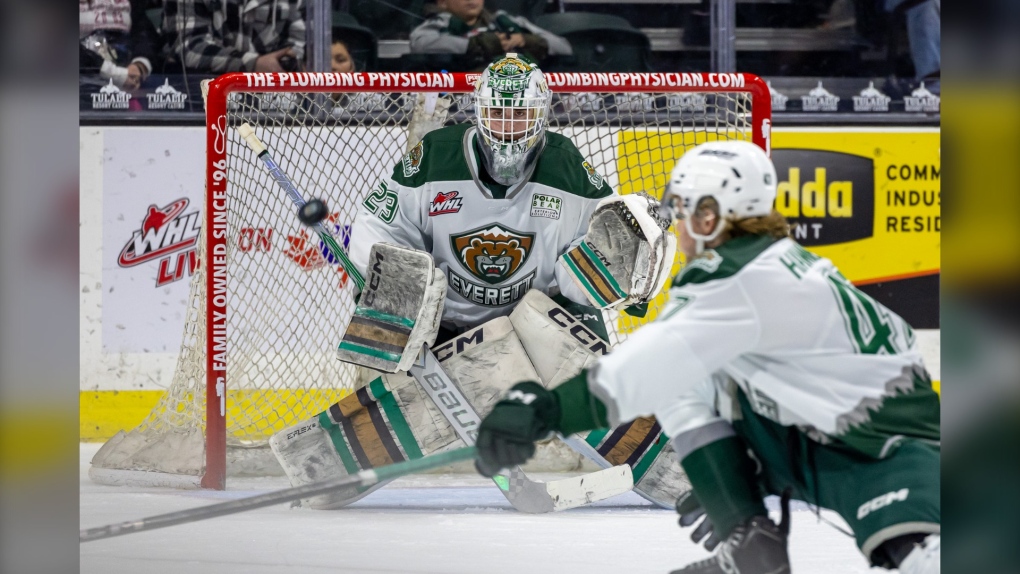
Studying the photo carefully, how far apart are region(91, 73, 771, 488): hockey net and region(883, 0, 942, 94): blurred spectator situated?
91 cm

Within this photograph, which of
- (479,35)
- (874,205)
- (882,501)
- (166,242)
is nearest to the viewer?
(882,501)

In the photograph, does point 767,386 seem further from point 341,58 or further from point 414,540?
point 341,58

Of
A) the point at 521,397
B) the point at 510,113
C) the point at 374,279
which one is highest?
the point at 510,113

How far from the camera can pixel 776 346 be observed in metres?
1.54

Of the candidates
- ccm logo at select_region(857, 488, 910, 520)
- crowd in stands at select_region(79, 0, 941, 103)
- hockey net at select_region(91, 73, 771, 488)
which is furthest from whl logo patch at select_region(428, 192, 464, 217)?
ccm logo at select_region(857, 488, 910, 520)

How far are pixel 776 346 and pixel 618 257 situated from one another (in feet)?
4.05

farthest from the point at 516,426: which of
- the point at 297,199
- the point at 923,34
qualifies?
the point at 923,34

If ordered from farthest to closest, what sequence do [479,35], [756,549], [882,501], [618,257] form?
[479,35], [618,257], [756,549], [882,501]

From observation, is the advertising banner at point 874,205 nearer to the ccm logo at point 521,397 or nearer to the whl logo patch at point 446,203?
the whl logo patch at point 446,203

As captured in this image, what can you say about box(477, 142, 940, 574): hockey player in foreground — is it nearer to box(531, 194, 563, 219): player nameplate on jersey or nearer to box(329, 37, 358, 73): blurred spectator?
box(531, 194, 563, 219): player nameplate on jersey

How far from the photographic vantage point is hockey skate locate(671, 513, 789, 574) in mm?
1625

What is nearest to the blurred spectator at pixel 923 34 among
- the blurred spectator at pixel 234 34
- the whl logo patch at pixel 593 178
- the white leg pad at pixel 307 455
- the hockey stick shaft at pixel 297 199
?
the whl logo patch at pixel 593 178

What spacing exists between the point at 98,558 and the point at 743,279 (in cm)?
135

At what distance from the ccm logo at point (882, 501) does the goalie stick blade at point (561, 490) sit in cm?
120
